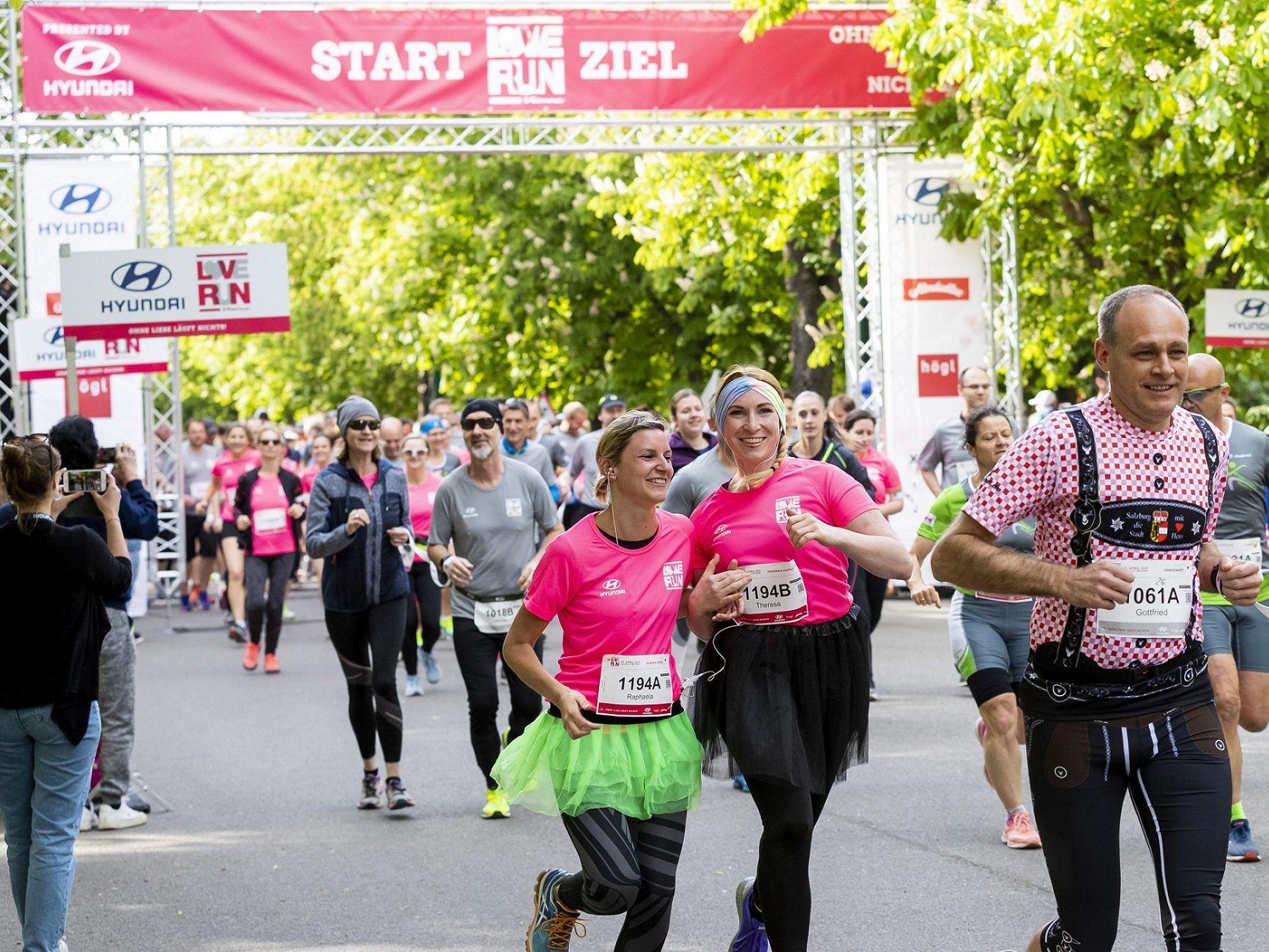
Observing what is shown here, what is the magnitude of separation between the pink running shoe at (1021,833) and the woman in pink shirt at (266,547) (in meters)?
8.41

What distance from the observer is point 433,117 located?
19.2m

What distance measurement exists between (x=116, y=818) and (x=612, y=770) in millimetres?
4573

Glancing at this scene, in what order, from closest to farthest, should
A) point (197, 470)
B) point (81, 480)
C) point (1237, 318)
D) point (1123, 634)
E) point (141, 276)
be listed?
point (1123, 634) → point (81, 480) → point (141, 276) → point (1237, 318) → point (197, 470)

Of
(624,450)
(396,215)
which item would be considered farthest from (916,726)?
(396,215)

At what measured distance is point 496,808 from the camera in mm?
8570

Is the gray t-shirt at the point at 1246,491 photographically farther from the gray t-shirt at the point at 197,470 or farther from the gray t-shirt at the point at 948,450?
the gray t-shirt at the point at 197,470

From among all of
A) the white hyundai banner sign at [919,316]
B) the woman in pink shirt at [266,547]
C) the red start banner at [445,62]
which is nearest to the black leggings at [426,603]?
the woman in pink shirt at [266,547]

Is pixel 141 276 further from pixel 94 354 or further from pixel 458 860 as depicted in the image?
pixel 458 860

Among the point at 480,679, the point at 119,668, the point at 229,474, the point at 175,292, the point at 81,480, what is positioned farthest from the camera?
the point at 229,474

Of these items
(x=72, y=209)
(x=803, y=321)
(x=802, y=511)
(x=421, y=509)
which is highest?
(x=72, y=209)

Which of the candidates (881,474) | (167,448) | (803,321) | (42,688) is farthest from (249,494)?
(803,321)

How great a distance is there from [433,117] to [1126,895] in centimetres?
1434

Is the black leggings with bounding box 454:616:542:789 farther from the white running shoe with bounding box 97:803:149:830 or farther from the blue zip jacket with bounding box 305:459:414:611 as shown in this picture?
the white running shoe with bounding box 97:803:149:830

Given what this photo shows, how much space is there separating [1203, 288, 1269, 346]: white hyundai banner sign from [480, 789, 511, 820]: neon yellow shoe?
9424mm
